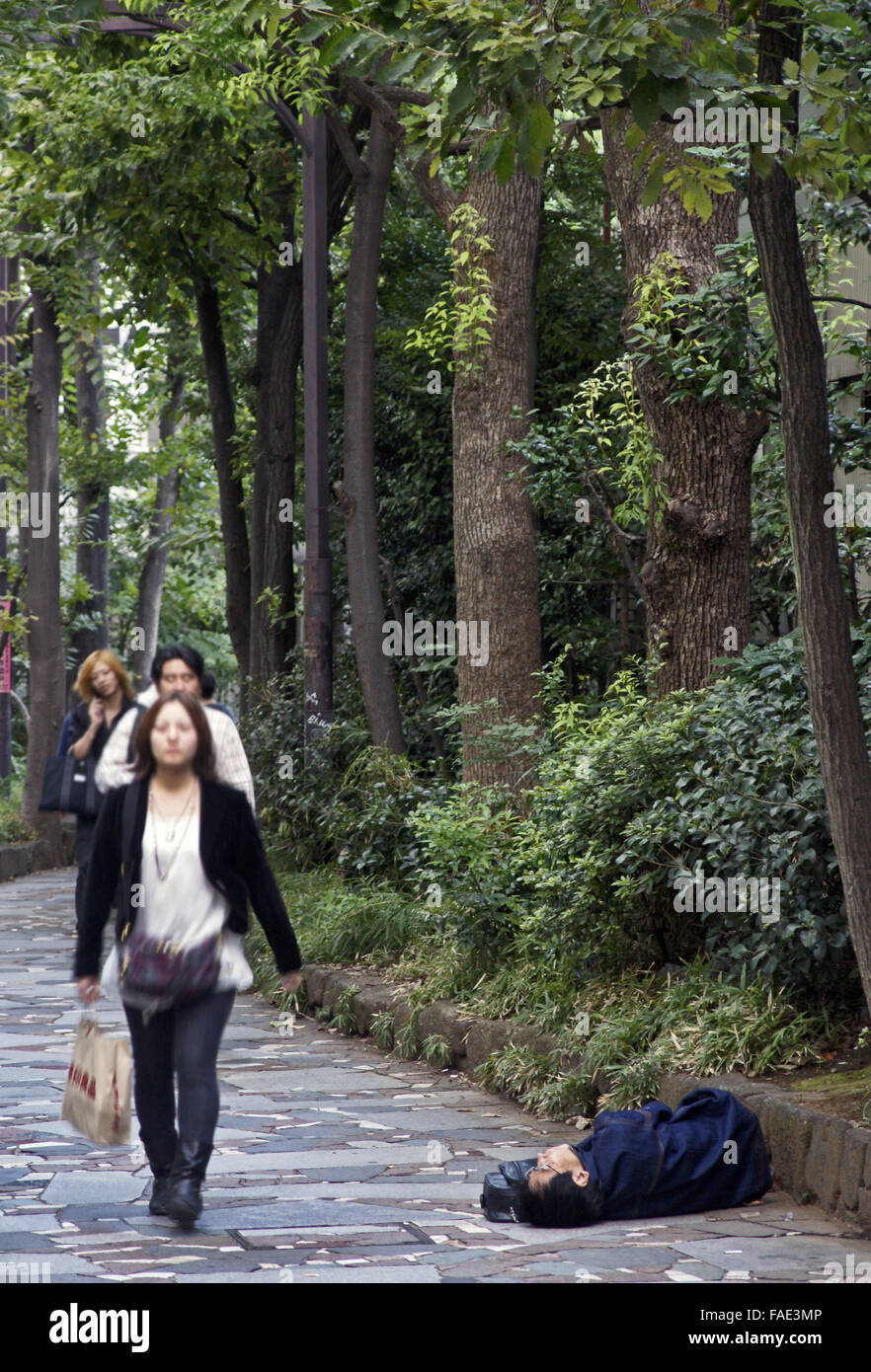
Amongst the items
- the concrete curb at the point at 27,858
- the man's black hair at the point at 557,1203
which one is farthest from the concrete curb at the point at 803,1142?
the concrete curb at the point at 27,858

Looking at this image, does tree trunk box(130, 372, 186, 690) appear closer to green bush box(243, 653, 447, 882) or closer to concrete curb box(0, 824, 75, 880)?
concrete curb box(0, 824, 75, 880)

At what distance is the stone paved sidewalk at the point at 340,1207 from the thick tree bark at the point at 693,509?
2.83 meters

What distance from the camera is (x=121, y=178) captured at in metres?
15.6

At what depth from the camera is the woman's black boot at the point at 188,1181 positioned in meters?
5.50

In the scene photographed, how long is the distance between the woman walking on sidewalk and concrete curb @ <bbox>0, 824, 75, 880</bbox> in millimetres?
15666

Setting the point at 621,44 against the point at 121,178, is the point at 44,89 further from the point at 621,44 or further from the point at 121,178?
the point at 621,44

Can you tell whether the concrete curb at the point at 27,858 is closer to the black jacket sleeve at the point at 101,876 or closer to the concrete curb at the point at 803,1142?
the concrete curb at the point at 803,1142

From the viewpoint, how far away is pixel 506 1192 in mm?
5816

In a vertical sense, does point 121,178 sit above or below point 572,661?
above

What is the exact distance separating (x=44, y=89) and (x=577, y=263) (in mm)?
5563

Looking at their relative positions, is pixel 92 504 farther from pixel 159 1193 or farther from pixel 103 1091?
pixel 103 1091

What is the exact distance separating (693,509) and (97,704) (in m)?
3.50

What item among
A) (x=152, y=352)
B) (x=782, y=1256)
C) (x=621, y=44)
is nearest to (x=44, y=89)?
(x=152, y=352)

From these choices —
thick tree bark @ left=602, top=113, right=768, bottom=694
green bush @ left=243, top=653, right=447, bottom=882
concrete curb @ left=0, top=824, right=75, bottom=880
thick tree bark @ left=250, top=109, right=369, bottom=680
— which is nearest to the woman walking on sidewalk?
thick tree bark @ left=602, top=113, right=768, bottom=694
